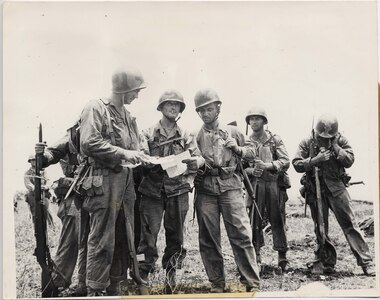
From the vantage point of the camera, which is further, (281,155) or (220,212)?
(281,155)

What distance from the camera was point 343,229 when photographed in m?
9.35

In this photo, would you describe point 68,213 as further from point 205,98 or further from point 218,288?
point 205,98

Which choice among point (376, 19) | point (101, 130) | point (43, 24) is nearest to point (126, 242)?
point (101, 130)

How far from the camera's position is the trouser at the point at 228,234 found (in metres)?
8.91

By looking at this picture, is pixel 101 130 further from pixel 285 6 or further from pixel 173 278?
pixel 285 6

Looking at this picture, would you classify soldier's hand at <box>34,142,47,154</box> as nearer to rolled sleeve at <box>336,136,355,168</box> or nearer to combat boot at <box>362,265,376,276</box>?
rolled sleeve at <box>336,136,355,168</box>

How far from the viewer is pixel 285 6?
944 cm

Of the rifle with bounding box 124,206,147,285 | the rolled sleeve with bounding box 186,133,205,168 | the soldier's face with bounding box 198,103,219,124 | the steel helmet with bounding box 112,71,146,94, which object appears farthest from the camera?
the soldier's face with bounding box 198,103,219,124

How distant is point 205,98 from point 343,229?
7.97 feet

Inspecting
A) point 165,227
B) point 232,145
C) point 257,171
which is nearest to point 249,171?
point 257,171

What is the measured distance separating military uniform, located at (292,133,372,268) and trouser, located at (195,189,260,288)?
36.6 inches

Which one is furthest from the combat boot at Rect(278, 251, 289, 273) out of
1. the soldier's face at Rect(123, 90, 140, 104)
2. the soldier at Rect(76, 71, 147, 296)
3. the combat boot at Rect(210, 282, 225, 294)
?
the soldier's face at Rect(123, 90, 140, 104)

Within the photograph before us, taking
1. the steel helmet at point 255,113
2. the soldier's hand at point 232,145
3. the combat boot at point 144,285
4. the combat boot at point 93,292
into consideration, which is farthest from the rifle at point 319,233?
the combat boot at point 93,292

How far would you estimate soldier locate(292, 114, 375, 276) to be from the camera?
366 inches
